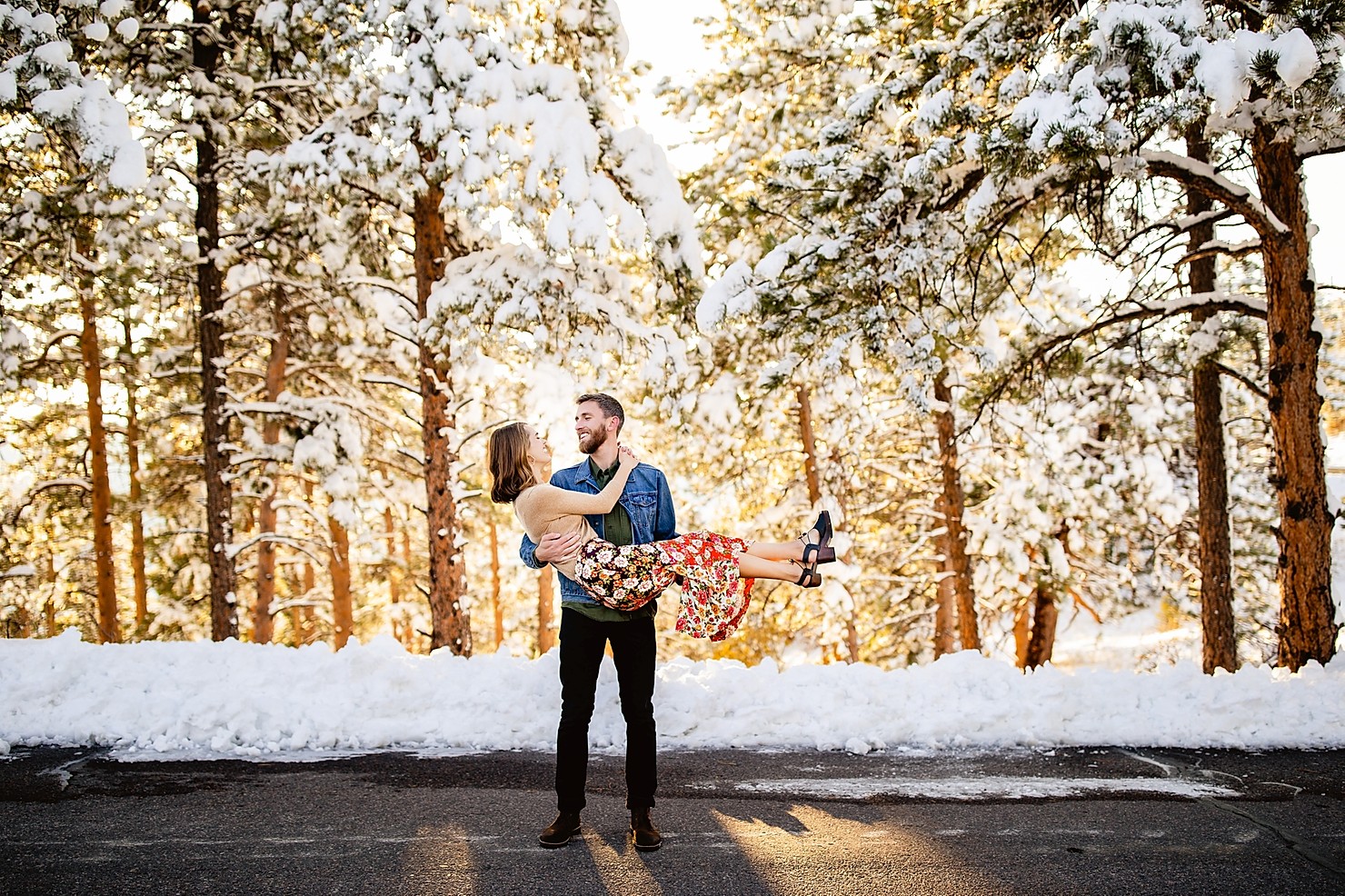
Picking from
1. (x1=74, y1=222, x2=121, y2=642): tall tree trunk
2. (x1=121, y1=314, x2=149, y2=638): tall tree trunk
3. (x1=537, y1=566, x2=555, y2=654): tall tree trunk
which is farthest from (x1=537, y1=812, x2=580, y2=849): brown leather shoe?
(x1=537, y1=566, x2=555, y2=654): tall tree trunk

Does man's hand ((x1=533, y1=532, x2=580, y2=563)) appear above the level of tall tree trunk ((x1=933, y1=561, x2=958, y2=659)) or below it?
above

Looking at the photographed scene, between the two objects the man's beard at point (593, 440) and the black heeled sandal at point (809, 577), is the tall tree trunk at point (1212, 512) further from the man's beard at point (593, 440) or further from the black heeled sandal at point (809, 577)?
the man's beard at point (593, 440)

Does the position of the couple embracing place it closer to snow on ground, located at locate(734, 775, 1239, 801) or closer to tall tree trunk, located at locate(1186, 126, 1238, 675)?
snow on ground, located at locate(734, 775, 1239, 801)

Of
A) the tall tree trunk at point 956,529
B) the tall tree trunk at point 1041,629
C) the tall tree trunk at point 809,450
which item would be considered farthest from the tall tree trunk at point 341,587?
the tall tree trunk at point 1041,629

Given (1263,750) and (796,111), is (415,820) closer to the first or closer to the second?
(1263,750)

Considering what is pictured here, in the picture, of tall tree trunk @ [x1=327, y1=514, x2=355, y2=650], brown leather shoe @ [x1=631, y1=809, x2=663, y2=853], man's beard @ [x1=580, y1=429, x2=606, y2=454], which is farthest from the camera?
tall tree trunk @ [x1=327, y1=514, x2=355, y2=650]

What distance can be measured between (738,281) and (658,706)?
4.02 metres

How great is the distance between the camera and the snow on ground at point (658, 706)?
232 inches

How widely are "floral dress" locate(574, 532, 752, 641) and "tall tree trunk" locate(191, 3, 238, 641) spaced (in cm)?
1028

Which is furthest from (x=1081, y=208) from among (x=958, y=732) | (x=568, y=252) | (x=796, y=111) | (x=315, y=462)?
(x=315, y=462)

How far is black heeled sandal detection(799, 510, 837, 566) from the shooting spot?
451 centimetres

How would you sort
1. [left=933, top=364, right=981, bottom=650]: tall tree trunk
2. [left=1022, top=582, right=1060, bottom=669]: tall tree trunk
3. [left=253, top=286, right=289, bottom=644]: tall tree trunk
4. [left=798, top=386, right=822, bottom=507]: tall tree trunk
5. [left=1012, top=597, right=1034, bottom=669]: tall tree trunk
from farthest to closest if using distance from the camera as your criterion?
1. [left=1012, top=597, right=1034, bottom=669]: tall tree trunk
2. [left=1022, top=582, right=1060, bottom=669]: tall tree trunk
3. [left=798, top=386, right=822, bottom=507]: tall tree trunk
4. [left=253, top=286, right=289, bottom=644]: tall tree trunk
5. [left=933, top=364, right=981, bottom=650]: tall tree trunk

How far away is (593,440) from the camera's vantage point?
14.0ft

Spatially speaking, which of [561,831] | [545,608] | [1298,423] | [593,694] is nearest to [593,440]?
[593,694]
